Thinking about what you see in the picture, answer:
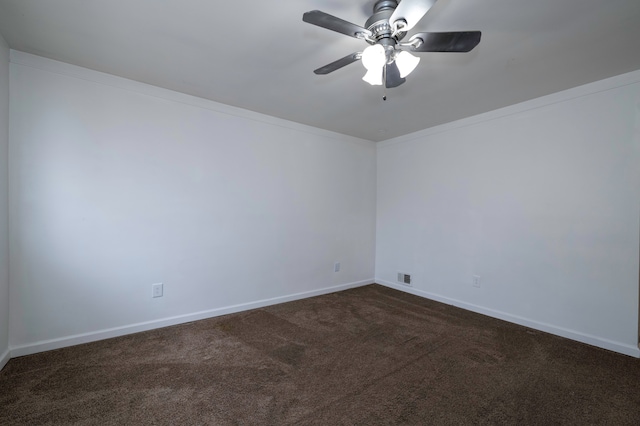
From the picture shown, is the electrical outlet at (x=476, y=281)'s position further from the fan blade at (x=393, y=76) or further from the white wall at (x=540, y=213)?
the fan blade at (x=393, y=76)

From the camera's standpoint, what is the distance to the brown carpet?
5.52 ft

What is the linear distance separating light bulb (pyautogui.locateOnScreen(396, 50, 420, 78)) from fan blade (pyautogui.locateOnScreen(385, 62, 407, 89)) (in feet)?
0.34

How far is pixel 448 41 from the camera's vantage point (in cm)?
157

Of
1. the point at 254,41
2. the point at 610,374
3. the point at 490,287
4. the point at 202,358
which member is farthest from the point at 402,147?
the point at 202,358

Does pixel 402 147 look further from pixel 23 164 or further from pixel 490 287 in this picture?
pixel 23 164

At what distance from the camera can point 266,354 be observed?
2377 millimetres

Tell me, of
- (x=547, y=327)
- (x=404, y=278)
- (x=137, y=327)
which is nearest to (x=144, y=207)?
(x=137, y=327)

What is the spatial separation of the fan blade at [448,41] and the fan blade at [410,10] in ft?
0.48

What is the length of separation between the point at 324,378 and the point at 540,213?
8.83ft

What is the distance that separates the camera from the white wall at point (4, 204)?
6.95 ft

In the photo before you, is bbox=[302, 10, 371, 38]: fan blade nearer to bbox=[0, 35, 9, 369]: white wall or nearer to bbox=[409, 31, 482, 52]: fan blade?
bbox=[409, 31, 482, 52]: fan blade

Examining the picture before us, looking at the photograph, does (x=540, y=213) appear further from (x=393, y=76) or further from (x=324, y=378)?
(x=324, y=378)

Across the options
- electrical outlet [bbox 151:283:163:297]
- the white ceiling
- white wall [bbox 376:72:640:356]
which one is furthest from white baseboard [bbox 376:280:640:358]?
electrical outlet [bbox 151:283:163:297]

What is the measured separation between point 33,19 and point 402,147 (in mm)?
4003
